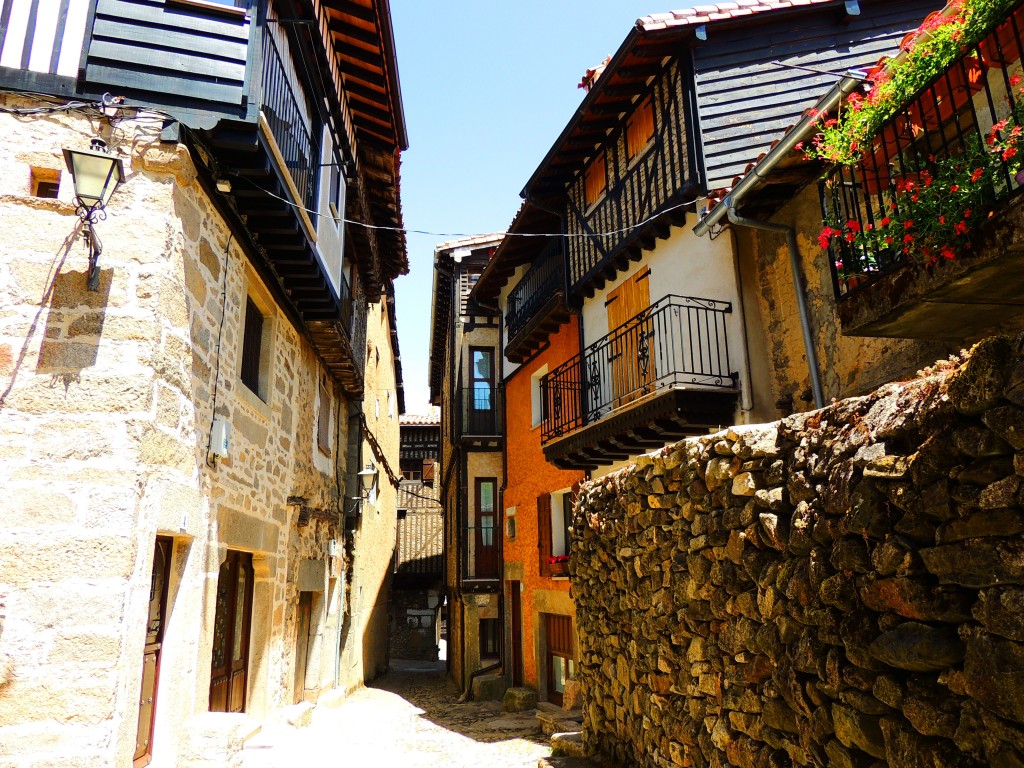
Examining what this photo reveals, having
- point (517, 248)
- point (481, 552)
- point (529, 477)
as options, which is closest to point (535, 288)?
point (517, 248)

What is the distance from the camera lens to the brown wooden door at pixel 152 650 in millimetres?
4887

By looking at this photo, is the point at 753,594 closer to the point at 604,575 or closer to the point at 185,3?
the point at 604,575

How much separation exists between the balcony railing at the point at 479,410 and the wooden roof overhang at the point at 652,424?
6.28 m

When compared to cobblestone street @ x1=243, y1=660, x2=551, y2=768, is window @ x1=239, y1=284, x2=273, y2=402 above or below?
above

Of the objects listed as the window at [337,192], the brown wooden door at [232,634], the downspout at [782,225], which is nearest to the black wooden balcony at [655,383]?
the downspout at [782,225]

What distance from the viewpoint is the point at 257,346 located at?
7695 mm

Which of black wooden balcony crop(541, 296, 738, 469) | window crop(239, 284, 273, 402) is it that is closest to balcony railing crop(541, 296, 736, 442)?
black wooden balcony crop(541, 296, 738, 469)

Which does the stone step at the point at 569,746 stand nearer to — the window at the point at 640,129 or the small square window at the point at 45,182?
the small square window at the point at 45,182

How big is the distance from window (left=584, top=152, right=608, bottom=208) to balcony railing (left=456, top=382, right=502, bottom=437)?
241 inches

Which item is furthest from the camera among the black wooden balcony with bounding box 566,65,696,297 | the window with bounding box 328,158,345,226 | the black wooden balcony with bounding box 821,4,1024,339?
the window with bounding box 328,158,345,226

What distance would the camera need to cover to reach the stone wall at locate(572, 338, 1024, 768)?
2217mm

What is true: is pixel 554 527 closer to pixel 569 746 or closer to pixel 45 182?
pixel 569 746

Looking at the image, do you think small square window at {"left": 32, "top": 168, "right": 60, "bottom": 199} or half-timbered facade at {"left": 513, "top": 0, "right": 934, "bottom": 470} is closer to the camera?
small square window at {"left": 32, "top": 168, "right": 60, "bottom": 199}

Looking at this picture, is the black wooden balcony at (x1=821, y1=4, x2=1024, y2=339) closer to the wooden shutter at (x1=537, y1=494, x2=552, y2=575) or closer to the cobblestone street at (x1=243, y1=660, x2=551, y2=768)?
the cobblestone street at (x1=243, y1=660, x2=551, y2=768)
